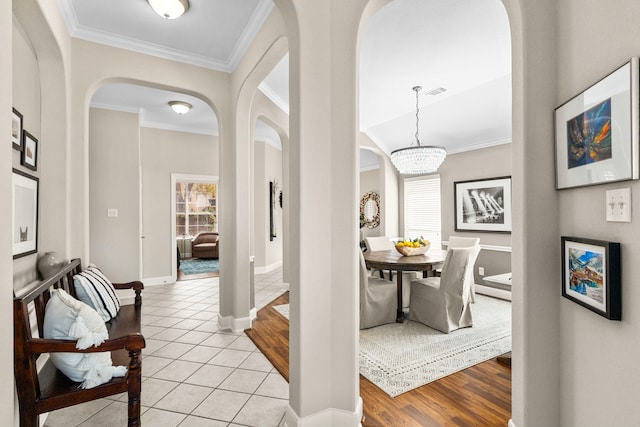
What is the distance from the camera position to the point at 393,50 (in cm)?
306

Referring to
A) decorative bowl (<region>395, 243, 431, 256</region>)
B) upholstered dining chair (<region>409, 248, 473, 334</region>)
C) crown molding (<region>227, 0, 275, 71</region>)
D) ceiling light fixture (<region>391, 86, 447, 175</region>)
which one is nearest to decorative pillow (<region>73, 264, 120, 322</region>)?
crown molding (<region>227, 0, 275, 71</region>)

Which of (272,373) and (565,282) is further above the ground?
(565,282)

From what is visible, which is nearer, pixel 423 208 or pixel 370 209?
pixel 423 208

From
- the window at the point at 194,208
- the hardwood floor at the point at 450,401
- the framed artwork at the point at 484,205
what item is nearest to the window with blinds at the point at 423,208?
the framed artwork at the point at 484,205

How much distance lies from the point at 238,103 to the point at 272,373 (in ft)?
8.43

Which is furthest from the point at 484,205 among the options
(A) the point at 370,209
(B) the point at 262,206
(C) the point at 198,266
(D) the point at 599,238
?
(C) the point at 198,266

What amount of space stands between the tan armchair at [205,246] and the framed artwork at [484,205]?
6126 millimetres

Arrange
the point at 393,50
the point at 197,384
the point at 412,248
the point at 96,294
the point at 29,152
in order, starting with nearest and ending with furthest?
1. the point at 29,152
2. the point at 197,384
3. the point at 96,294
4. the point at 393,50
5. the point at 412,248

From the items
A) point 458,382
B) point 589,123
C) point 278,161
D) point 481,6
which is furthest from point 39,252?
point 278,161

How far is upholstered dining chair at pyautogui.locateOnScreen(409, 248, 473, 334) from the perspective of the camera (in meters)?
3.14

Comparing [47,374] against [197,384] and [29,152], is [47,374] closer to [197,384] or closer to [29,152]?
[197,384]

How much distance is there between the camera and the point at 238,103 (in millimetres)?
3281

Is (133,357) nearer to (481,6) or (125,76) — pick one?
(125,76)

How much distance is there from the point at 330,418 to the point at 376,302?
167 centimetres
